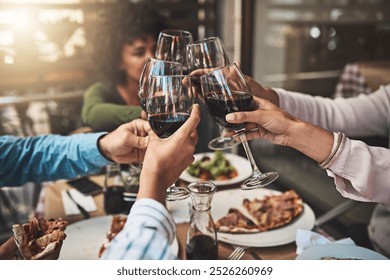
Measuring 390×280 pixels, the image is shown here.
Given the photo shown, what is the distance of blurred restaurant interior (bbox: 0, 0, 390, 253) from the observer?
1.34 m

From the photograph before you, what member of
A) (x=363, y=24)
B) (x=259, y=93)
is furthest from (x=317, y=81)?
(x=259, y=93)

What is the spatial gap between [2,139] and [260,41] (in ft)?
6.43

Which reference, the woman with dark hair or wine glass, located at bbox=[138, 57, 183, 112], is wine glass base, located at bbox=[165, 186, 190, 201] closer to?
wine glass, located at bbox=[138, 57, 183, 112]

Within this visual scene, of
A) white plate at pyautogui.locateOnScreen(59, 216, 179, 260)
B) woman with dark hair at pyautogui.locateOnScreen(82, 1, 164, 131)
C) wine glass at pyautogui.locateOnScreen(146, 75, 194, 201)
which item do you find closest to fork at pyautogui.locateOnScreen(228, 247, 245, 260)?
white plate at pyautogui.locateOnScreen(59, 216, 179, 260)

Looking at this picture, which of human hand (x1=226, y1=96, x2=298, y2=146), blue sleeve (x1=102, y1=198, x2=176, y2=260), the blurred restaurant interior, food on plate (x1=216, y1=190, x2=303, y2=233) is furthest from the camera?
the blurred restaurant interior

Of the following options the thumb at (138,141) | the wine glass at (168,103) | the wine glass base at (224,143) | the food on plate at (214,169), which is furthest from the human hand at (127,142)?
the food on plate at (214,169)

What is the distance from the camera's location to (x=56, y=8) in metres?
1.64

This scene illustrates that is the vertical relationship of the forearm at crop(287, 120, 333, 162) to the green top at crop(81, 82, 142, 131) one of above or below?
above

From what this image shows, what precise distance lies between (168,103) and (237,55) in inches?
64.2

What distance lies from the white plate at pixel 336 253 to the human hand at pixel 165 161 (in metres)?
0.34

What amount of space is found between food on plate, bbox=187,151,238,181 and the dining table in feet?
0.18

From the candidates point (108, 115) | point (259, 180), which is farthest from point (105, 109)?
point (259, 180)

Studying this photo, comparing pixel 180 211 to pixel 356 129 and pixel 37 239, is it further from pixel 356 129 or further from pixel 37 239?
pixel 356 129

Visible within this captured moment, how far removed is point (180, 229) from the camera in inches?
35.7
